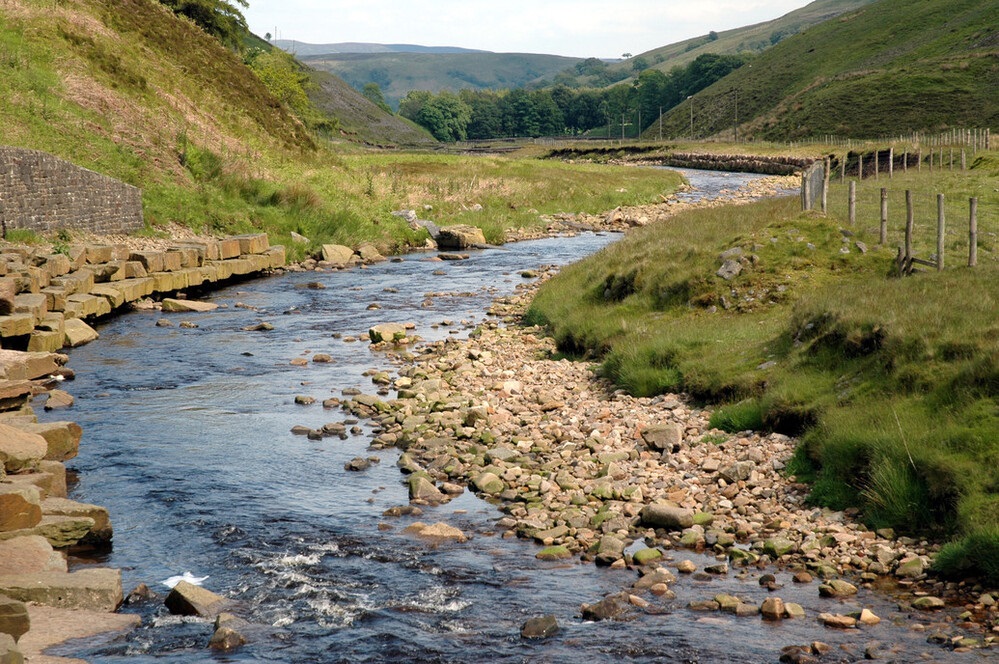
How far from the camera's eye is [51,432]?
1616 centimetres

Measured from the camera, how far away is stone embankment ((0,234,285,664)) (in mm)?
10734

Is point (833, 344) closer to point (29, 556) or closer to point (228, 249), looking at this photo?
point (29, 556)

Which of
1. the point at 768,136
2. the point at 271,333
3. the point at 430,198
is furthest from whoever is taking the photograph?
the point at 768,136

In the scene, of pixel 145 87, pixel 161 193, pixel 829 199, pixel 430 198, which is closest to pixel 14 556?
pixel 829 199

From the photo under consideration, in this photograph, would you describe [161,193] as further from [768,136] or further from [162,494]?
[768,136]

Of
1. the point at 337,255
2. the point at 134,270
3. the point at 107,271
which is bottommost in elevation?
the point at 337,255

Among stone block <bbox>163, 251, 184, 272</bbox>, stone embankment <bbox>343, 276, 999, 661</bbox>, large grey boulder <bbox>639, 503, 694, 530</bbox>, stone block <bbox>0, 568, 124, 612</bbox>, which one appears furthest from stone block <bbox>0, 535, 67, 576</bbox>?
stone block <bbox>163, 251, 184, 272</bbox>

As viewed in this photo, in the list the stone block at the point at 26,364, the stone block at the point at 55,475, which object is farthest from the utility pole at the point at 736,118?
the stone block at the point at 55,475

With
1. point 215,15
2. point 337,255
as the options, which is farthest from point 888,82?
point 337,255

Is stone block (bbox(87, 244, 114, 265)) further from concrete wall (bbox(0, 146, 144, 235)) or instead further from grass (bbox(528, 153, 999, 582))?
grass (bbox(528, 153, 999, 582))

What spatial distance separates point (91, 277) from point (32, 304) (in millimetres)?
6235

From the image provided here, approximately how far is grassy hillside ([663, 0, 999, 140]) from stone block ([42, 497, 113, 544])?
127 metres

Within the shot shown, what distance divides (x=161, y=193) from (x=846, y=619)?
38.2m

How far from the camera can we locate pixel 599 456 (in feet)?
52.9
